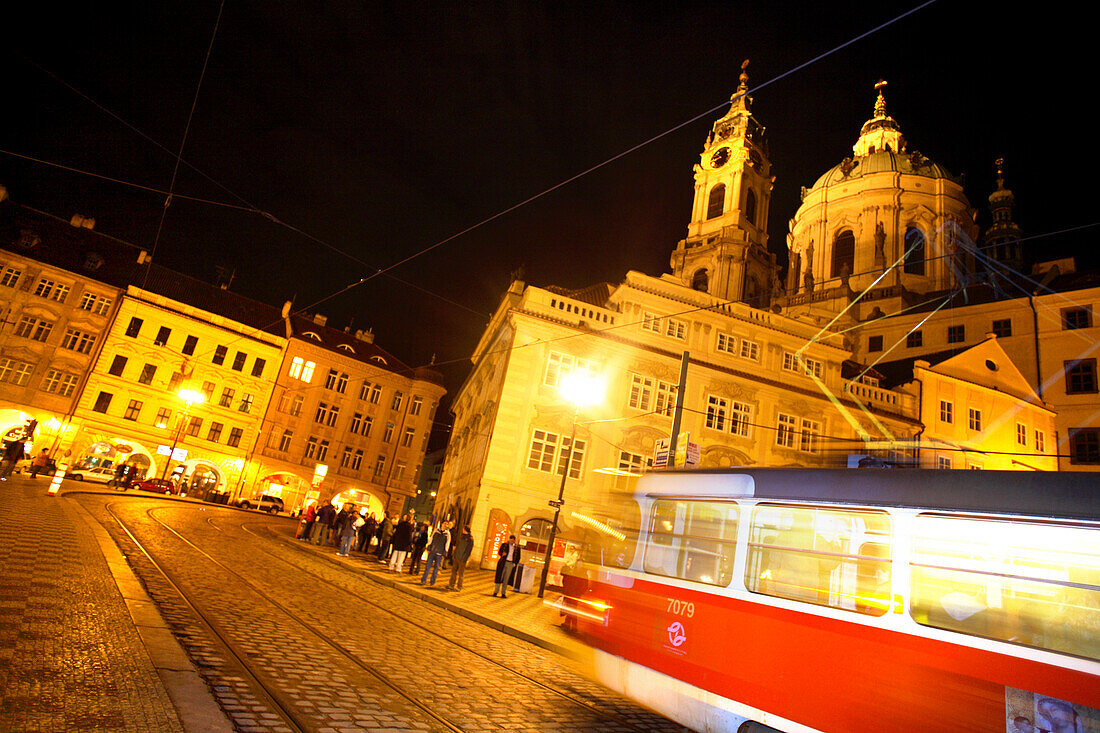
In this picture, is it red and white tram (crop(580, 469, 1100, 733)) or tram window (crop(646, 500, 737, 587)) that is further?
tram window (crop(646, 500, 737, 587))

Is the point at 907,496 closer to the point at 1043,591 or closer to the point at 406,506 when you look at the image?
the point at 1043,591

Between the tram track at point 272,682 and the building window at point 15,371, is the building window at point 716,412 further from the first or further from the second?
the building window at point 15,371

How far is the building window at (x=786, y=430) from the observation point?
94.6ft

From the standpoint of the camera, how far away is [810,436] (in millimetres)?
29219

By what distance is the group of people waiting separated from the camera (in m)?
16.3

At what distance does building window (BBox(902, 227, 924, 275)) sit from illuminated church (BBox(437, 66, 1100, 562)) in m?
0.23

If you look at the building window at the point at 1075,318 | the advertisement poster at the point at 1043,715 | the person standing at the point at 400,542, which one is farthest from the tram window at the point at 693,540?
the building window at the point at 1075,318

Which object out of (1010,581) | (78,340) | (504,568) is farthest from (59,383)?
(1010,581)

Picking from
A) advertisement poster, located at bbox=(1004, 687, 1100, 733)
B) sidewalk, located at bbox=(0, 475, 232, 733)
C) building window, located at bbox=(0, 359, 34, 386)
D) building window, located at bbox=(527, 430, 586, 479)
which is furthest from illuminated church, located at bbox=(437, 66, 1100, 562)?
building window, located at bbox=(0, 359, 34, 386)

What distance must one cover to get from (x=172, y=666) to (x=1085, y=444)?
44.1 meters

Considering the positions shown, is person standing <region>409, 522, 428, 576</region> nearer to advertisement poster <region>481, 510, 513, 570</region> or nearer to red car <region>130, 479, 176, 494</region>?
advertisement poster <region>481, 510, 513, 570</region>

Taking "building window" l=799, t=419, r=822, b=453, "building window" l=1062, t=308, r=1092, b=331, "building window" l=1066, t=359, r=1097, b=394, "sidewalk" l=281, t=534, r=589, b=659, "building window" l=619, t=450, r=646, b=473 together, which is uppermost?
"building window" l=1062, t=308, r=1092, b=331

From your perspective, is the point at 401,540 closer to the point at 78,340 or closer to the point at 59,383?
the point at 59,383

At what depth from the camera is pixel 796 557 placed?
18.9ft
